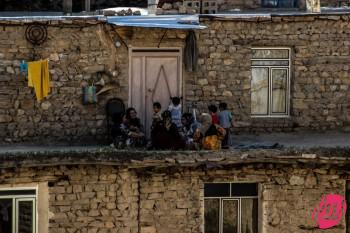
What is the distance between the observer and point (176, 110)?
14.8 m

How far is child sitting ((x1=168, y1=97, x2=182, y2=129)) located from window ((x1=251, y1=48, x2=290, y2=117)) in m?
1.74

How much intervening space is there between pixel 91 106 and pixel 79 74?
2.24 feet

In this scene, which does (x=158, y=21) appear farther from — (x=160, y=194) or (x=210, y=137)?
(x=160, y=194)

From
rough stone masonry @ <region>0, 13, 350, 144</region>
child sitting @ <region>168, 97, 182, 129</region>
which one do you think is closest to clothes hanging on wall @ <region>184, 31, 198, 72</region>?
rough stone masonry @ <region>0, 13, 350, 144</region>

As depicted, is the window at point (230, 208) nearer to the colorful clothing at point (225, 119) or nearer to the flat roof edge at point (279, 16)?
the colorful clothing at point (225, 119)

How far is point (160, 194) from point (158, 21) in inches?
136

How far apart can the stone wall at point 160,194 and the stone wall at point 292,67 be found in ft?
7.04

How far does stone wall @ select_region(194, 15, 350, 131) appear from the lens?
1543 cm

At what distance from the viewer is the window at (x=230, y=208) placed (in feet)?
45.9

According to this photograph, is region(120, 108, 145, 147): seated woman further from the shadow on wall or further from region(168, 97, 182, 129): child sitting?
the shadow on wall

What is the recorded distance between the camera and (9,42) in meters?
14.8

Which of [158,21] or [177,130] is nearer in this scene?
[177,130]

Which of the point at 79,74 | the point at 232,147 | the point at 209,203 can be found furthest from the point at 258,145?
the point at 79,74

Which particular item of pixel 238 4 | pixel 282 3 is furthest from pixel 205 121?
pixel 282 3
